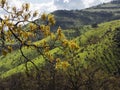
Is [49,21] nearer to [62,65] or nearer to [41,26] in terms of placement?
[41,26]

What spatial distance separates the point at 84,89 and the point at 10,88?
197 feet

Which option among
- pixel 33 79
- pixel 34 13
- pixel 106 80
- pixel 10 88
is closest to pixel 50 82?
pixel 33 79

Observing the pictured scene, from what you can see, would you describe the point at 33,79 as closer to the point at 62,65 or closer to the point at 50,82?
the point at 50,82

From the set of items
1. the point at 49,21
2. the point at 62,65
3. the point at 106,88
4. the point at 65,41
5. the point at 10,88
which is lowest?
the point at 10,88

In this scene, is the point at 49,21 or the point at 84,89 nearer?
the point at 49,21

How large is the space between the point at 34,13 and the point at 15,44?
1.66m

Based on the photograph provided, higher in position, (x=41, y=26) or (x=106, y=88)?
(x=41, y=26)

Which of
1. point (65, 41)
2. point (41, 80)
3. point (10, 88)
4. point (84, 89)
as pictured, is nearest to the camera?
point (65, 41)

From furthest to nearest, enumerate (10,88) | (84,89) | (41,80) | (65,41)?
(10,88) → (41,80) → (84,89) → (65,41)

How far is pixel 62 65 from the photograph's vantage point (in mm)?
13234

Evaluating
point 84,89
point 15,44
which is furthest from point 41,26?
point 84,89

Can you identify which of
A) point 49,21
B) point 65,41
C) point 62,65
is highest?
point 49,21

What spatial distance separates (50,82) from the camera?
144 metres

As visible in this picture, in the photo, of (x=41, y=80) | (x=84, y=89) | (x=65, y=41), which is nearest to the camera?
(x=65, y=41)
